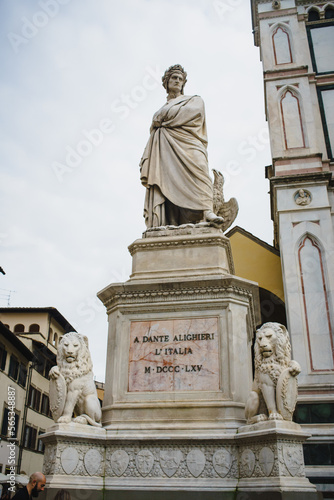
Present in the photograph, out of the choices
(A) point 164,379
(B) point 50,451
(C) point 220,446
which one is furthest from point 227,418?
(B) point 50,451

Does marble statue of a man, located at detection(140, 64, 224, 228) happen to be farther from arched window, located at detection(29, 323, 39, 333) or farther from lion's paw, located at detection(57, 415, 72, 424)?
arched window, located at detection(29, 323, 39, 333)

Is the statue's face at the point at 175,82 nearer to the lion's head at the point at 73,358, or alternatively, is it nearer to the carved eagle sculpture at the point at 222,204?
the carved eagle sculpture at the point at 222,204

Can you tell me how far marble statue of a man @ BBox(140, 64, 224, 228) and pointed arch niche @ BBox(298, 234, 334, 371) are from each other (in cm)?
524

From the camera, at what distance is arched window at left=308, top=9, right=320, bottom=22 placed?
58.1 feet

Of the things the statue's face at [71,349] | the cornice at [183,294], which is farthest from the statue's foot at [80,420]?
the cornice at [183,294]

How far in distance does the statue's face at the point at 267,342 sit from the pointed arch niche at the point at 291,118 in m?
9.74

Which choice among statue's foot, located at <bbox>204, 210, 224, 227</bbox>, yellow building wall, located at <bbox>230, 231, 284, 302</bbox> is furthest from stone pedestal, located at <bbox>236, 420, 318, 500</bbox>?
yellow building wall, located at <bbox>230, 231, 284, 302</bbox>

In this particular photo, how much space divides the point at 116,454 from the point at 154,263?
2.84 metres

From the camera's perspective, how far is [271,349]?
6.26m

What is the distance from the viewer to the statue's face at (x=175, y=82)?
9.86m

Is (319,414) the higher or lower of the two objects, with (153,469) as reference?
higher

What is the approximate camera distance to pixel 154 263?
7941 millimetres

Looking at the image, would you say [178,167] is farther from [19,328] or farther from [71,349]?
[19,328]

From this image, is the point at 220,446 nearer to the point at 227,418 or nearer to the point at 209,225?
the point at 227,418
